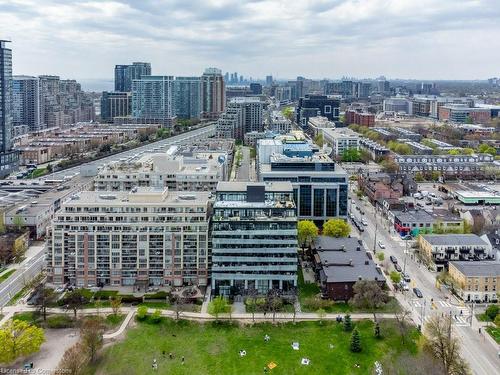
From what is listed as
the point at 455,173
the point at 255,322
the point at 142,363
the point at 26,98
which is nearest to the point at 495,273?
the point at 255,322

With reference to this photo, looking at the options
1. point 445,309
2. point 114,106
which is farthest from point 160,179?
point 114,106

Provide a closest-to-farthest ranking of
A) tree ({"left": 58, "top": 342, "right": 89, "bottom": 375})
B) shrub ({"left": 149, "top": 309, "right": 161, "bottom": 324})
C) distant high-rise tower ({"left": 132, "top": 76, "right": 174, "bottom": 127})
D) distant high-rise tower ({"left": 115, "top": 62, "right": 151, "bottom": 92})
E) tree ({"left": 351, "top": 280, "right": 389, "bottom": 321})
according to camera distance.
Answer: tree ({"left": 58, "top": 342, "right": 89, "bottom": 375})
shrub ({"left": 149, "top": 309, "right": 161, "bottom": 324})
tree ({"left": 351, "top": 280, "right": 389, "bottom": 321})
distant high-rise tower ({"left": 132, "top": 76, "right": 174, "bottom": 127})
distant high-rise tower ({"left": 115, "top": 62, "right": 151, "bottom": 92})

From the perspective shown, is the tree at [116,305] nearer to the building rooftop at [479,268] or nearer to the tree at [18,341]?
the tree at [18,341]

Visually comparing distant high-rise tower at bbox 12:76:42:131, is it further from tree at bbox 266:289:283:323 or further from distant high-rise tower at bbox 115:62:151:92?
tree at bbox 266:289:283:323

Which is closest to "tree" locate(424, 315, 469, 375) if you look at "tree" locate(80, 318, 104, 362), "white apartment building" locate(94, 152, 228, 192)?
"tree" locate(80, 318, 104, 362)

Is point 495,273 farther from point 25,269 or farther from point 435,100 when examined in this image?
point 435,100

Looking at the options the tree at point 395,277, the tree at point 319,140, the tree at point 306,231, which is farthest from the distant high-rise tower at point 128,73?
the tree at point 395,277
